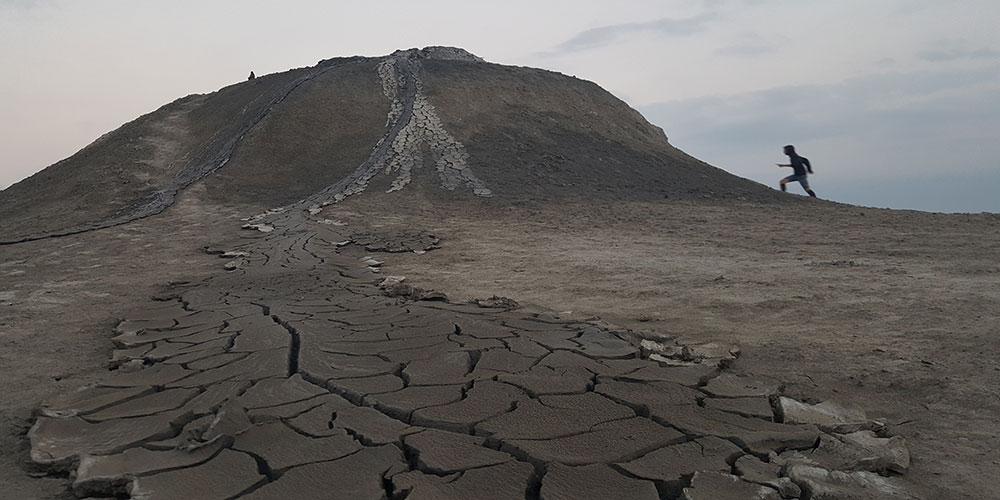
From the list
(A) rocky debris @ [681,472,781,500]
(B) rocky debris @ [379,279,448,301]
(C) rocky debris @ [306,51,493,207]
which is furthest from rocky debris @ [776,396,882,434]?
(C) rocky debris @ [306,51,493,207]

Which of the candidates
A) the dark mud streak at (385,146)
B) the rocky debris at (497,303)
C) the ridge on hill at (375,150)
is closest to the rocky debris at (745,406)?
the rocky debris at (497,303)

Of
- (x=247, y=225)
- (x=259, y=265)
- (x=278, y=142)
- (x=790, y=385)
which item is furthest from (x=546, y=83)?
(x=790, y=385)

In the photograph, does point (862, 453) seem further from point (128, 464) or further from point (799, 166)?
point (799, 166)

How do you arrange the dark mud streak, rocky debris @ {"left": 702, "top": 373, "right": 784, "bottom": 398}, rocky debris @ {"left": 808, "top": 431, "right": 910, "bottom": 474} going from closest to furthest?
1. rocky debris @ {"left": 808, "top": 431, "right": 910, "bottom": 474}
2. rocky debris @ {"left": 702, "top": 373, "right": 784, "bottom": 398}
3. the dark mud streak

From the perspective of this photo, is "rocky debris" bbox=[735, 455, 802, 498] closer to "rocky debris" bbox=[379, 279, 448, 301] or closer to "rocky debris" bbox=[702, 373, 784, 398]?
"rocky debris" bbox=[702, 373, 784, 398]

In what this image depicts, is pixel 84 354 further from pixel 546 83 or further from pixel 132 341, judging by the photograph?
pixel 546 83

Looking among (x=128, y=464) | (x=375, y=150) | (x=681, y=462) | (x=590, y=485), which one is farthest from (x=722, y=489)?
(x=375, y=150)
